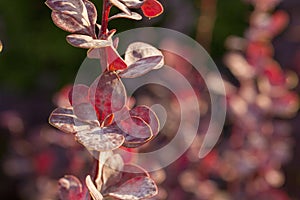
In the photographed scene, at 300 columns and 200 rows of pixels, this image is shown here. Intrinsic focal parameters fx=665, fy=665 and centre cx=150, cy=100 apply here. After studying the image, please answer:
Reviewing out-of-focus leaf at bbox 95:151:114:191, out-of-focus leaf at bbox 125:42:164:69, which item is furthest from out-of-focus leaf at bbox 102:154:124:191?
out-of-focus leaf at bbox 125:42:164:69

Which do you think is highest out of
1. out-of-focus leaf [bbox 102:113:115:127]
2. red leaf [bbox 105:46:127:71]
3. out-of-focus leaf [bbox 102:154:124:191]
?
red leaf [bbox 105:46:127:71]

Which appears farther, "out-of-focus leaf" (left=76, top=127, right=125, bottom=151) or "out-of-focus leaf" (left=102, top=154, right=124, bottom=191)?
"out-of-focus leaf" (left=102, top=154, right=124, bottom=191)

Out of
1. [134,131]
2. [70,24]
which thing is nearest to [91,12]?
[70,24]

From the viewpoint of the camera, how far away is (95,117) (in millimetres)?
695

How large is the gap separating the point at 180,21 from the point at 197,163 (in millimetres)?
732

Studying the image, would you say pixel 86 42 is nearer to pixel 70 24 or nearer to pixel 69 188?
pixel 70 24

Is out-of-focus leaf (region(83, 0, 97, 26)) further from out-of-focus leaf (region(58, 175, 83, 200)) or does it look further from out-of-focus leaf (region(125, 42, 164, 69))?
out-of-focus leaf (region(58, 175, 83, 200))

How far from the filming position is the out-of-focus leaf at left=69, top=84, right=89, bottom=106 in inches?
27.9

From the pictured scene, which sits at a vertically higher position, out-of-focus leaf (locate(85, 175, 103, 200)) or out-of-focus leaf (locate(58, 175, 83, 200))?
out-of-focus leaf (locate(85, 175, 103, 200))

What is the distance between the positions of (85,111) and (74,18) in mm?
97

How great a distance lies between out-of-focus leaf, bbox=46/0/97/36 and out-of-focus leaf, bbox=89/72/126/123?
49 millimetres

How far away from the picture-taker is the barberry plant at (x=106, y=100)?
0.65 meters

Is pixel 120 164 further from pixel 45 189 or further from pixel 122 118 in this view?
pixel 45 189

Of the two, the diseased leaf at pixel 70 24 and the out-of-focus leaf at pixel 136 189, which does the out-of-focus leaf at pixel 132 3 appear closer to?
the diseased leaf at pixel 70 24
